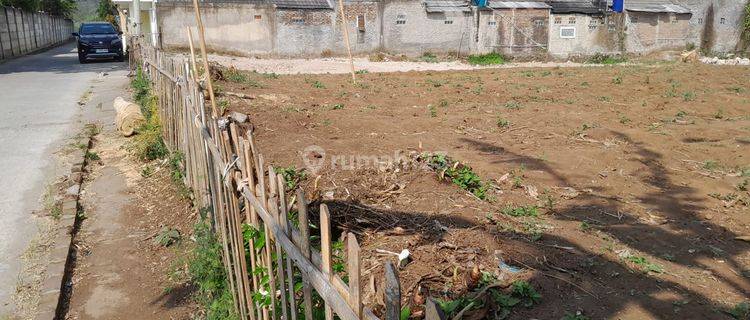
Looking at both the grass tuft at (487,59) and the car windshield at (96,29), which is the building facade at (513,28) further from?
the car windshield at (96,29)

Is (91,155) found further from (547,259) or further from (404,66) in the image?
(404,66)

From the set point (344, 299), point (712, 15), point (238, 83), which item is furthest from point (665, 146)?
point (712, 15)

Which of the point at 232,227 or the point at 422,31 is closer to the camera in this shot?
the point at 232,227

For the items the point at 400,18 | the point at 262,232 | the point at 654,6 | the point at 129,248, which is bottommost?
the point at 129,248

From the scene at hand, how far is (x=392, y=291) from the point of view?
1.41 meters

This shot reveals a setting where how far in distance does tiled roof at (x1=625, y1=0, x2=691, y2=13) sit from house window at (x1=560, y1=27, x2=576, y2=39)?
2816 mm

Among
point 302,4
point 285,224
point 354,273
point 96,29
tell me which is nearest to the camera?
point 354,273

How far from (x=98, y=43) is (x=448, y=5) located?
14.0 m

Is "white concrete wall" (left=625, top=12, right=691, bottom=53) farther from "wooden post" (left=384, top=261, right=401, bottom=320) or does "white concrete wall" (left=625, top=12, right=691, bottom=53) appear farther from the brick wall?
"wooden post" (left=384, top=261, right=401, bottom=320)

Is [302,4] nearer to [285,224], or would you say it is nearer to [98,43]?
[98,43]

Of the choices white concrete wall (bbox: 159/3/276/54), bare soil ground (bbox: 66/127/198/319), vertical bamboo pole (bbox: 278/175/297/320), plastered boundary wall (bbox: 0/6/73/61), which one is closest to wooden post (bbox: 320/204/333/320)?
vertical bamboo pole (bbox: 278/175/297/320)

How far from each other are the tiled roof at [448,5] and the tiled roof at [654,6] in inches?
301

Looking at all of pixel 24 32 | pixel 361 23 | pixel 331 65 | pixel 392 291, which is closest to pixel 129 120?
pixel 392 291

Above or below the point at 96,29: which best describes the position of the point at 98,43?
below
